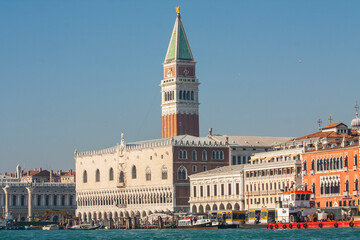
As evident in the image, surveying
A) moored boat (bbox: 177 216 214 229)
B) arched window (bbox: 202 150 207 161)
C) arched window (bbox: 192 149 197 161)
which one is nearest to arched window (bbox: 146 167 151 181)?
arched window (bbox: 192 149 197 161)

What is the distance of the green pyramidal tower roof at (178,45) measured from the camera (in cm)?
16088

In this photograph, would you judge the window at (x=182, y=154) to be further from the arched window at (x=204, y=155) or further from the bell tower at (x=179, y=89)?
the bell tower at (x=179, y=89)

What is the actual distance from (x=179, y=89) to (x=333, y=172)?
5589cm

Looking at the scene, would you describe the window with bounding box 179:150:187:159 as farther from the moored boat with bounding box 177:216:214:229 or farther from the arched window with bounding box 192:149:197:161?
the moored boat with bounding box 177:216:214:229

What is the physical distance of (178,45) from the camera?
161375 millimetres

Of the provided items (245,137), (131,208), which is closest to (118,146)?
(131,208)

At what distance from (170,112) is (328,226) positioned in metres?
73.8

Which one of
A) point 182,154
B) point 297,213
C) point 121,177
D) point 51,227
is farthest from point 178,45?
point 297,213

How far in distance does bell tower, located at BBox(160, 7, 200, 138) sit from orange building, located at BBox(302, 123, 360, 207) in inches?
1894

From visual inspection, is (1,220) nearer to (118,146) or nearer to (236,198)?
(118,146)

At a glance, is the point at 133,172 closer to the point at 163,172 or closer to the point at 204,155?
the point at 163,172

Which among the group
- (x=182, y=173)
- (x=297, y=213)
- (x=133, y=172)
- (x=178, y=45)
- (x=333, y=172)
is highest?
(x=178, y=45)

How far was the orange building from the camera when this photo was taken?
107m

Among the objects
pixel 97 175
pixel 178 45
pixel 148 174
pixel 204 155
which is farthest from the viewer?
pixel 97 175
